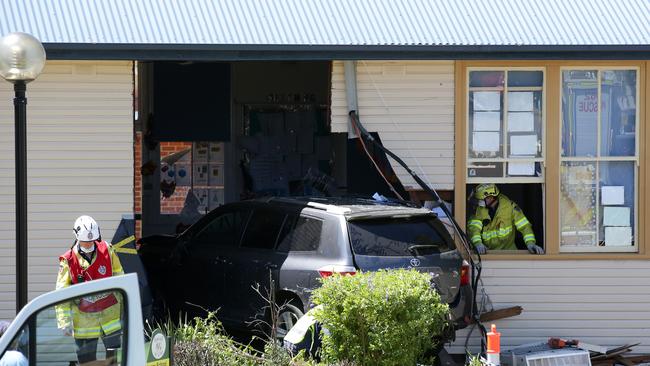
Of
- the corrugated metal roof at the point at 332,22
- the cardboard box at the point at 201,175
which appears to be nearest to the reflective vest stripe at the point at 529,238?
the corrugated metal roof at the point at 332,22

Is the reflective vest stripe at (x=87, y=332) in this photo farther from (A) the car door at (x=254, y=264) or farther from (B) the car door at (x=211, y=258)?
(B) the car door at (x=211, y=258)

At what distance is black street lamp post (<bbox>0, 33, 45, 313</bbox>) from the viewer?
7.63 m

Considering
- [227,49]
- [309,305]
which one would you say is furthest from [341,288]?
[227,49]

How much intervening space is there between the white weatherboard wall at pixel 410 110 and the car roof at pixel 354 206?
1070 millimetres

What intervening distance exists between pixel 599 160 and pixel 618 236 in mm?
884

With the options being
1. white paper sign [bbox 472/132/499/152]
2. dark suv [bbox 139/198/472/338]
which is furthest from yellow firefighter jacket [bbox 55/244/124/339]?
white paper sign [bbox 472/132/499/152]

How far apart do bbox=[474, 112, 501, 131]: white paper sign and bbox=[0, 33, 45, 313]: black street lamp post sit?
5521mm

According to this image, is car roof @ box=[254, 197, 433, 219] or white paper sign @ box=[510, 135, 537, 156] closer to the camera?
car roof @ box=[254, 197, 433, 219]

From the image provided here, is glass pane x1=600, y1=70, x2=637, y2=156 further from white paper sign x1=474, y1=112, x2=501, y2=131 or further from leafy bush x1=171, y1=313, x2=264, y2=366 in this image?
leafy bush x1=171, y1=313, x2=264, y2=366

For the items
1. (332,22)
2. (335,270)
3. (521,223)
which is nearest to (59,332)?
(335,270)

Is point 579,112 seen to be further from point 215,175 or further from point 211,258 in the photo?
point 215,175

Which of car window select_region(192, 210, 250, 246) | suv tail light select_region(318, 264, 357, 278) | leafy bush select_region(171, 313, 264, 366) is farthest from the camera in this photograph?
car window select_region(192, 210, 250, 246)

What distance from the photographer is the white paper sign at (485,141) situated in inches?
Answer: 464

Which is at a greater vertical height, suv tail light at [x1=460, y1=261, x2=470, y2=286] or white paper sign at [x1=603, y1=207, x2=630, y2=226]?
white paper sign at [x1=603, y1=207, x2=630, y2=226]
